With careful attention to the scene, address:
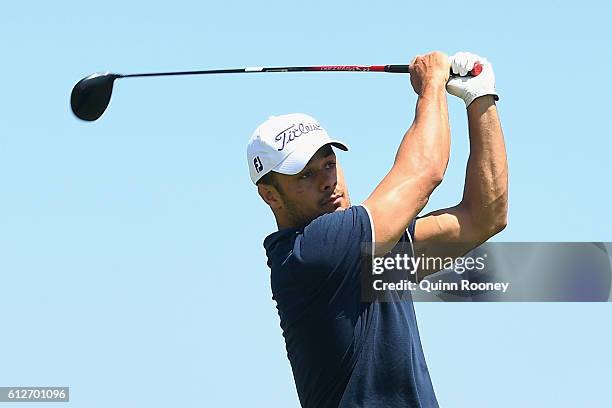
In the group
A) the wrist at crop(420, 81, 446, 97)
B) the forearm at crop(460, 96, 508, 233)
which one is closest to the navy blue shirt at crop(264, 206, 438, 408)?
the wrist at crop(420, 81, 446, 97)

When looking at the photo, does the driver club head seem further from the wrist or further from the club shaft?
the wrist

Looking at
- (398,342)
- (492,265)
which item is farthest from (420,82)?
(492,265)

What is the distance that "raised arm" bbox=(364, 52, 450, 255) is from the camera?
6004 millimetres

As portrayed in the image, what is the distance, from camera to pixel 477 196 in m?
6.96

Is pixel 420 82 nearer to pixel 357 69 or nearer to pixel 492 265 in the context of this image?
pixel 357 69

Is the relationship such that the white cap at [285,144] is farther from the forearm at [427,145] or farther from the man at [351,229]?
the forearm at [427,145]

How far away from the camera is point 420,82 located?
652 cm

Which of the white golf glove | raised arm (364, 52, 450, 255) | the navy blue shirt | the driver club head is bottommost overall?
the navy blue shirt

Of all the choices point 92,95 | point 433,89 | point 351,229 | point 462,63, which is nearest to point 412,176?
point 351,229

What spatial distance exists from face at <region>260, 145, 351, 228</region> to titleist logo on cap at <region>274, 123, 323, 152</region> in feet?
0.49

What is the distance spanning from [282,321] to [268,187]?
0.73m

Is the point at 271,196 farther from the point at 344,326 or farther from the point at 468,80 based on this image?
the point at 468,80

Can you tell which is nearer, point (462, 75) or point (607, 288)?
point (462, 75)

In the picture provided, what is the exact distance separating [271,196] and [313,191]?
28 cm
